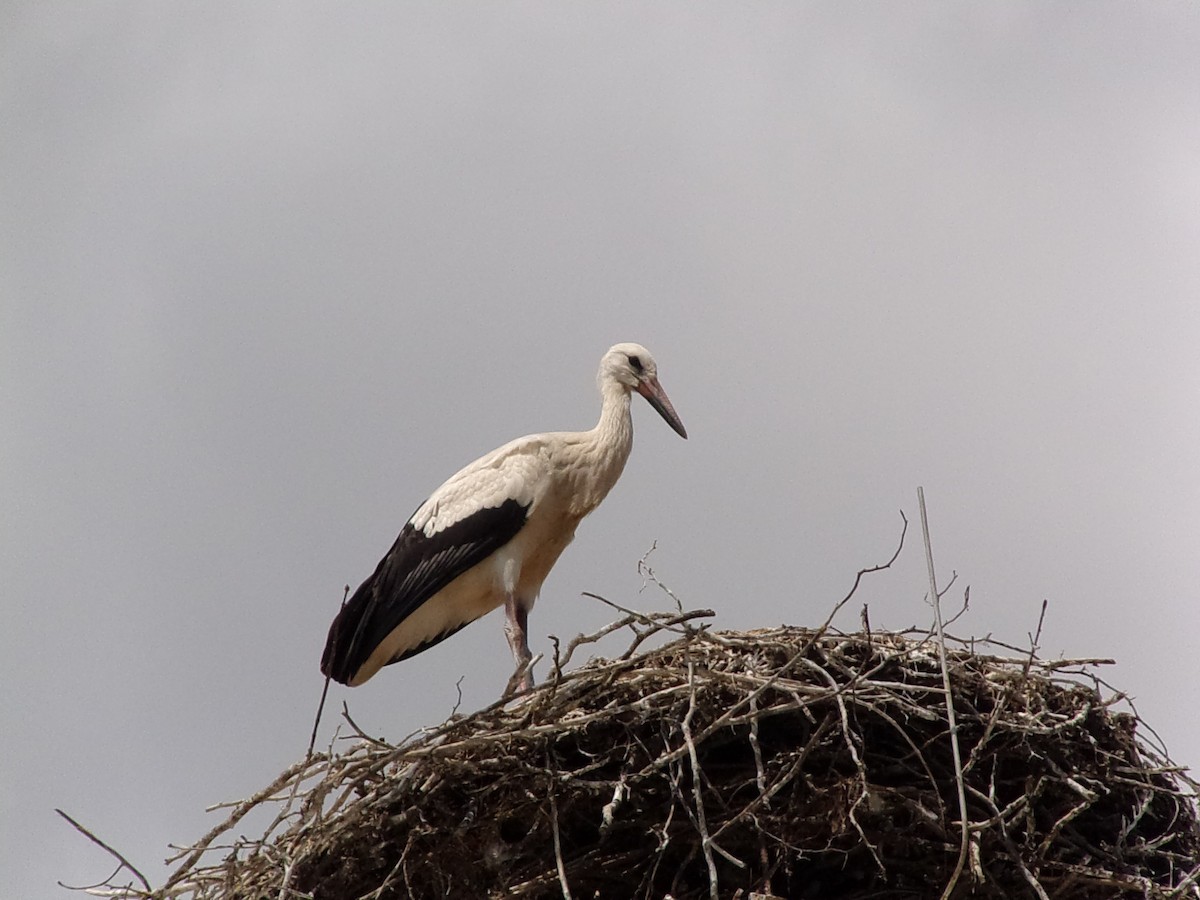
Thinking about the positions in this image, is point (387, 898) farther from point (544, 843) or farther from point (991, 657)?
point (991, 657)

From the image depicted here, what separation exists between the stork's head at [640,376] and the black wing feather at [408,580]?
85 cm

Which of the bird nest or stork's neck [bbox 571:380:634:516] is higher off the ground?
stork's neck [bbox 571:380:634:516]

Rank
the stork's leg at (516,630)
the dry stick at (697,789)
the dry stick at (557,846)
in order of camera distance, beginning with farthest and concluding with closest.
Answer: the stork's leg at (516,630), the dry stick at (557,846), the dry stick at (697,789)

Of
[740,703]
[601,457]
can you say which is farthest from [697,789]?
[601,457]

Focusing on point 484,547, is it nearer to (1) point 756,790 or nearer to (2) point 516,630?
(2) point 516,630

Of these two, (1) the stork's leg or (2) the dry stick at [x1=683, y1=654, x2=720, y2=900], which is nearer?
(2) the dry stick at [x1=683, y1=654, x2=720, y2=900]

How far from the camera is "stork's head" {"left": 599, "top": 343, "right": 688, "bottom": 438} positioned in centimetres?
725

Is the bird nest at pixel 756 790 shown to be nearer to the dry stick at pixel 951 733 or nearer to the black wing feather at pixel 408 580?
the dry stick at pixel 951 733

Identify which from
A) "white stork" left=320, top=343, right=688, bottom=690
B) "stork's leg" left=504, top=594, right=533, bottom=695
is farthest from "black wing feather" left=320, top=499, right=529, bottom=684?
"stork's leg" left=504, top=594, right=533, bottom=695

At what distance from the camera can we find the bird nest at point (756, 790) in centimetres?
462

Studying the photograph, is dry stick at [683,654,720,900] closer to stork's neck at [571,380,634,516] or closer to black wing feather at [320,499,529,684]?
black wing feather at [320,499,529,684]

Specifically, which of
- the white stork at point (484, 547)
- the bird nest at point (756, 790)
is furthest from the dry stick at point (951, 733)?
the white stork at point (484, 547)

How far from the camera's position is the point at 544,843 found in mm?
4742

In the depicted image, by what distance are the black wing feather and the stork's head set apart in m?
0.85
